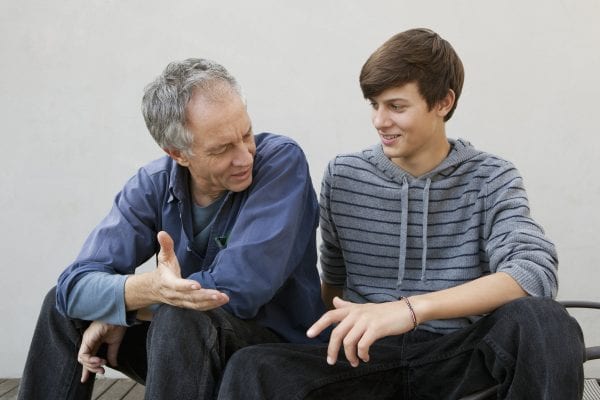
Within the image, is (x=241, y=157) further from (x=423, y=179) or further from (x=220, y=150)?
(x=423, y=179)

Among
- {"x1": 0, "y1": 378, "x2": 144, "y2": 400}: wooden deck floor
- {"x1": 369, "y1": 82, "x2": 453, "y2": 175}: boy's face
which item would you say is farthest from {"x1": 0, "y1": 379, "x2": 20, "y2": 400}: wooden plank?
{"x1": 369, "y1": 82, "x2": 453, "y2": 175}: boy's face

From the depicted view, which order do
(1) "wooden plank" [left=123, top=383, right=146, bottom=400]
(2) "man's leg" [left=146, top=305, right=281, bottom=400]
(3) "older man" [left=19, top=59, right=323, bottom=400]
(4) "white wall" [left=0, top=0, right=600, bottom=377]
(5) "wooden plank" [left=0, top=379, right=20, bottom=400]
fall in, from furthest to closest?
(5) "wooden plank" [left=0, top=379, right=20, bottom=400], (1) "wooden plank" [left=123, top=383, right=146, bottom=400], (4) "white wall" [left=0, top=0, right=600, bottom=377], (3) "older man" [left=19, top=59, right=323, bottom=400], (2) "man's leg" [left=146, top=305, right=281, bottom=400]

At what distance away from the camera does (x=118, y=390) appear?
3178mm

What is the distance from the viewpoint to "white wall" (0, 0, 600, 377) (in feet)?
9.32

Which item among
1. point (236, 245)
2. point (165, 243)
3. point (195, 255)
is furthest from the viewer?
point (195, 255)

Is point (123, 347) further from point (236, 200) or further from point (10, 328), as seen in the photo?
point (10, 328)

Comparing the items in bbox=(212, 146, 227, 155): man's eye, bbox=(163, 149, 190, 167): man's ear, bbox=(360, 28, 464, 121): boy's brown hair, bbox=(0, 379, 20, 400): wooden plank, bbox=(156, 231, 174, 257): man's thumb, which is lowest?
bbox=(0, 379, 20, 400): wooden plank

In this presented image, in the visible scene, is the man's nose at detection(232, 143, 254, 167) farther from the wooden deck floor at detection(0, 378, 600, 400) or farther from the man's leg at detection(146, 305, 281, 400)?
the wooden deck floor at detection(0, 378, 600, 400)

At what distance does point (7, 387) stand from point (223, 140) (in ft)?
7.02

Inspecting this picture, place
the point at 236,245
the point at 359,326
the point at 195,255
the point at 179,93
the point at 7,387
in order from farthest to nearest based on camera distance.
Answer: the point at 7,387 → the point at 195,255 → the point at 179,93 → the point at 236,245 → the point at 359,326

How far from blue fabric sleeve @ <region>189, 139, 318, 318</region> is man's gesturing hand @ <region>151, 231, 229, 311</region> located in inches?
4.3

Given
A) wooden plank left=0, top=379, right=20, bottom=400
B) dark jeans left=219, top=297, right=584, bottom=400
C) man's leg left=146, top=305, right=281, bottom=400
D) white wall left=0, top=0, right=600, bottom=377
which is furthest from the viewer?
wooden plank left=0, top=379, right=20, bottom=400

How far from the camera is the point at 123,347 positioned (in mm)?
1915

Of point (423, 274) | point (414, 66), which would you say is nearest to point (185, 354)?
point (423, 274)
